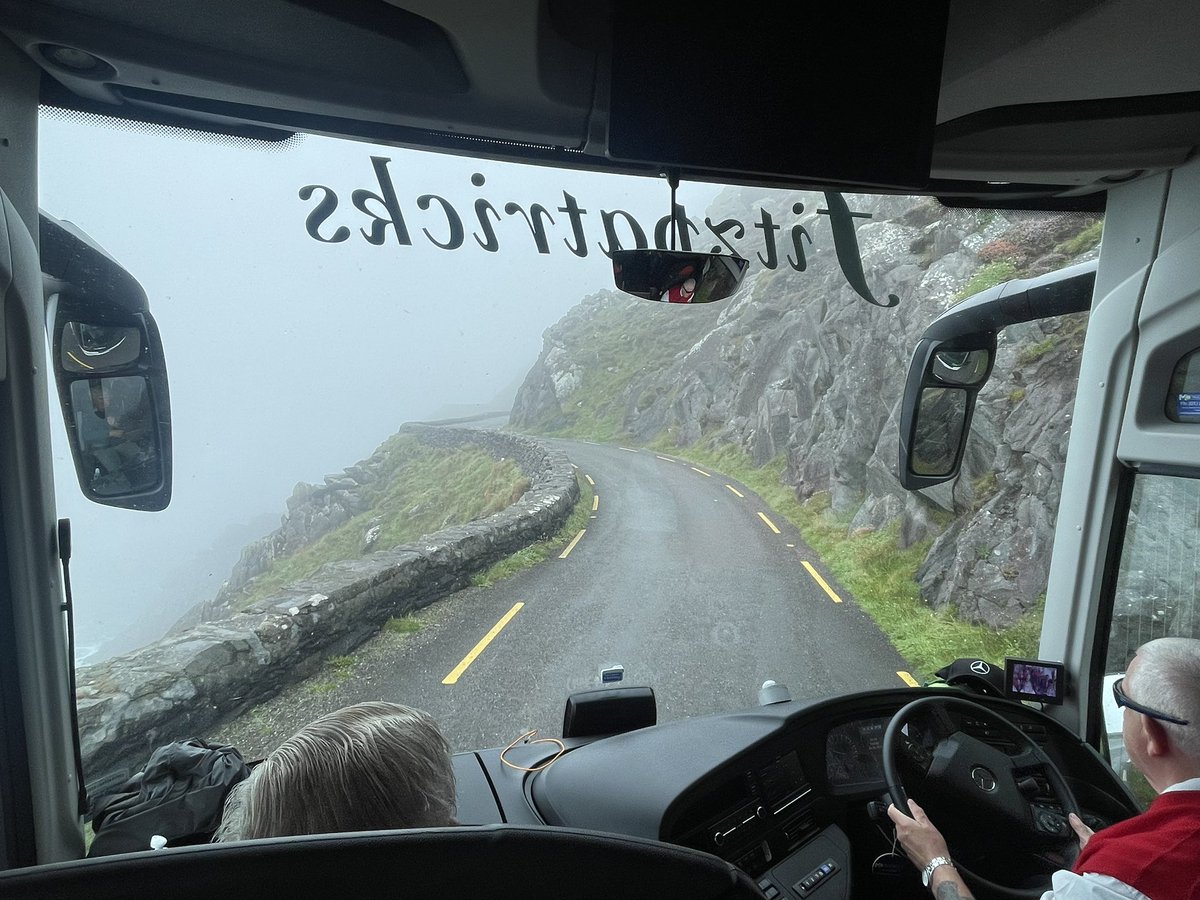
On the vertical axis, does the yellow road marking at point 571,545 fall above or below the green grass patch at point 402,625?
above

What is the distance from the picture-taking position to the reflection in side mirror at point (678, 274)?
6.76 feet

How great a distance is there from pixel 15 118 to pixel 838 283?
148 inches

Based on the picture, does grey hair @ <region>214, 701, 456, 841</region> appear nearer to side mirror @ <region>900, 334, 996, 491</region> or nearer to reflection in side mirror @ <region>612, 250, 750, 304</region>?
reflection in side mirror @ <region>612, 250, 750, 304</region>

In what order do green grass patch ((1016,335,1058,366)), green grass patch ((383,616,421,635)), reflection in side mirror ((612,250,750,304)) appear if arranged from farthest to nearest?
green grass patch ((1016,335,1058,366)) → green grass patch ((383,616,421,635)) → reflection in side mirror ((612,250,750,304))

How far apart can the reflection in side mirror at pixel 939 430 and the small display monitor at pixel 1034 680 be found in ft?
2.81

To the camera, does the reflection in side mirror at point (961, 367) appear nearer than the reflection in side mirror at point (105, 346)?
No

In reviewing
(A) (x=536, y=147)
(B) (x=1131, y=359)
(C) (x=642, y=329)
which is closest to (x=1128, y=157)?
(B) (x=1131, y=359)

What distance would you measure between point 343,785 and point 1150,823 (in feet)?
5.58

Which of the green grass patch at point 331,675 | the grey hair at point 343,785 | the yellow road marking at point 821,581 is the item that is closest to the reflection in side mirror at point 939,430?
the yellow road marking at point 821,581

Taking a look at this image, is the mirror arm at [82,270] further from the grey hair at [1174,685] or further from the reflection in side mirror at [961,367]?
the grey hair at [1174,685]

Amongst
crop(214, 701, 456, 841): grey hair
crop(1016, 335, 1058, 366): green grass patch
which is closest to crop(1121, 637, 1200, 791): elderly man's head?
crop(214, 701, 456, 841): grey hair

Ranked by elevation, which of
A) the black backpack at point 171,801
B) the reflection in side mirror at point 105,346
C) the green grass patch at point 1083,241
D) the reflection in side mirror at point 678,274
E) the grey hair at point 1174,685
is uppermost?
the green grass patch at point 1083,241

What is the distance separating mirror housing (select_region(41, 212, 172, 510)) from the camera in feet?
6.30

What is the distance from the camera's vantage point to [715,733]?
6.70 feet
